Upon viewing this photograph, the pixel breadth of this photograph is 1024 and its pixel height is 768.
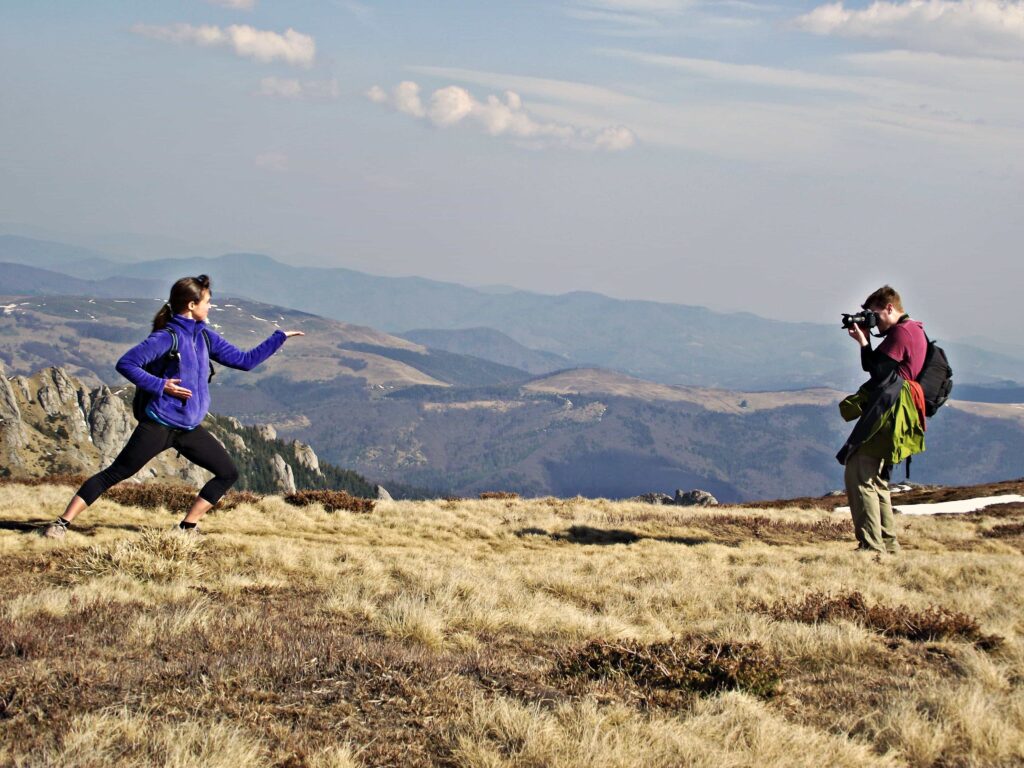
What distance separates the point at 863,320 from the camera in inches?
578

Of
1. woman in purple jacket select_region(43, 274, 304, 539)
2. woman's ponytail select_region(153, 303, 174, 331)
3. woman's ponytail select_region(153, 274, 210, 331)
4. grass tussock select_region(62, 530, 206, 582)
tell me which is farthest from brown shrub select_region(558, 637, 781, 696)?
woman's ponytail select_region(153, 303, 174, 331)

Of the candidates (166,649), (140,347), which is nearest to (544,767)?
(166,649)

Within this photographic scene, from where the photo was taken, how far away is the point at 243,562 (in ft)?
37.6

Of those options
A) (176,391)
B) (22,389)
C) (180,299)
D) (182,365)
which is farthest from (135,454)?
(22,389)

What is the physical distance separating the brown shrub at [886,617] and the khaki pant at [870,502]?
Answer: 476cm

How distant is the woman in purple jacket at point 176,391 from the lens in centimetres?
1140

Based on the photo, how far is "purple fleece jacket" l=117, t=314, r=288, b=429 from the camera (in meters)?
11.2

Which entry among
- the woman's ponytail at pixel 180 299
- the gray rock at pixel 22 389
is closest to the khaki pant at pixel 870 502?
the woman's ponytail at pixel 180 299

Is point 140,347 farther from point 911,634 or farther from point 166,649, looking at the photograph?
point 911,634

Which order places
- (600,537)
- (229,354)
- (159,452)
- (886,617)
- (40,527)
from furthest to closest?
(600,537) < (40,527) < (229,354) < (159,452) < (886,617)

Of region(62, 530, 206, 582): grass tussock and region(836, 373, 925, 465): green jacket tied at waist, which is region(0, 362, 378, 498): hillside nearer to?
region(836, 373, 925, 465): green jacket tied at waist

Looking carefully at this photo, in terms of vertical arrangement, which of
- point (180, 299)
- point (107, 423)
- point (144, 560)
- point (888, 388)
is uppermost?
point (888, 388)

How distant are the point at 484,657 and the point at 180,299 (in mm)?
7203

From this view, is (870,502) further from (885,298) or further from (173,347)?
(173,347)
